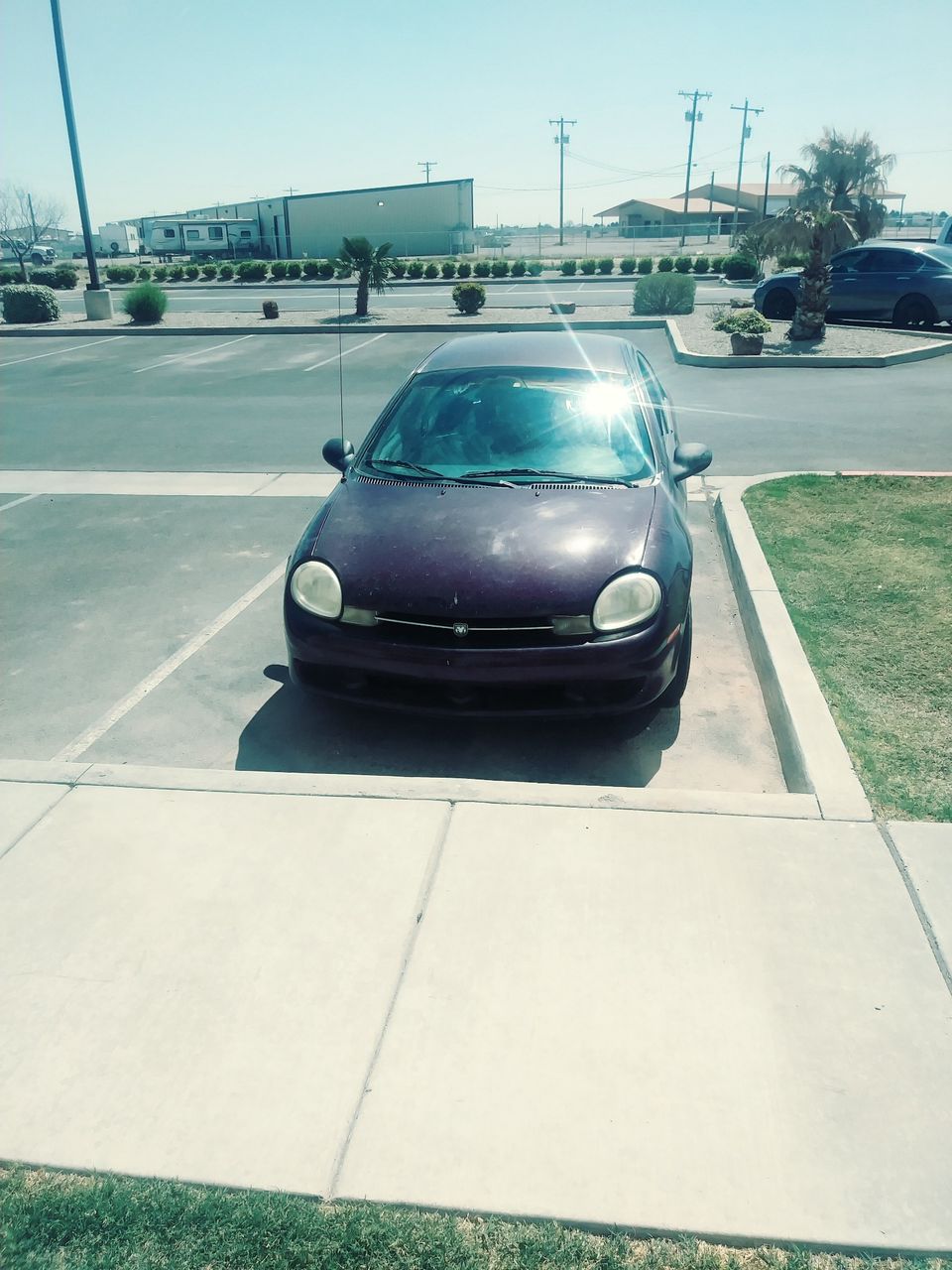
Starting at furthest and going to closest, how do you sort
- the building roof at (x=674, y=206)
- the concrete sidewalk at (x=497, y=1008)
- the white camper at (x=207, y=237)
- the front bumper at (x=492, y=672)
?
the building roof at (x=674, y=206) → the white camper at (x=207, y=237) → the front bumper at (x=492, y=672) → the concrete sidewalk at (x=497, y=1008)

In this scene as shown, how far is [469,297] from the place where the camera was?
2488 centimetres

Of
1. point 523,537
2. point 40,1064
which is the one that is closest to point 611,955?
point 40,1064

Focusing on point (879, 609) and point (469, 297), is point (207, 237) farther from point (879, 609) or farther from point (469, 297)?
point (879, 609)

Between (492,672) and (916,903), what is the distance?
1828 millimetres

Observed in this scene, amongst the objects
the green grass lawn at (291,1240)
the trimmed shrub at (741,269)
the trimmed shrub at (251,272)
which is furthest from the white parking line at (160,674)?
the trimmed shrub at (251,272)

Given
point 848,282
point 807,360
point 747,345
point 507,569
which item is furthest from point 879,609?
point 848,282

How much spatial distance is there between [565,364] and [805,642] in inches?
84.9

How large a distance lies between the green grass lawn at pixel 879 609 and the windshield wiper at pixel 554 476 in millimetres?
1335

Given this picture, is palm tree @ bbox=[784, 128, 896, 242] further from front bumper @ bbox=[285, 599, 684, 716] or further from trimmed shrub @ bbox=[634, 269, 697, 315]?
front bumper @ bbox=[285, 599, 684, 716]

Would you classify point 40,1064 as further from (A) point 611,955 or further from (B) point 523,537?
(B) point 523,537

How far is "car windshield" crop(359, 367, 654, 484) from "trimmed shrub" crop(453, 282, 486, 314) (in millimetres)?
20126

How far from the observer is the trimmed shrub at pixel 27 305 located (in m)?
26.2

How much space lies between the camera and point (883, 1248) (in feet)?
7.20

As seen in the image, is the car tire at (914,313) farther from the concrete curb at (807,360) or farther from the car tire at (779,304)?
the car tire at (779,304)
